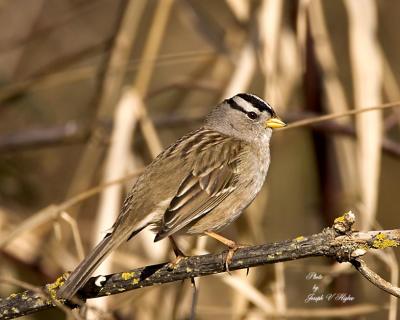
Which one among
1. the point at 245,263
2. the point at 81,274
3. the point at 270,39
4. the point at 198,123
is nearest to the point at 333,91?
the point at 270,39

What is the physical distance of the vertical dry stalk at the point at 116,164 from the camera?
388 cm

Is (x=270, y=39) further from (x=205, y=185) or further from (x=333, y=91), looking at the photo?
(x=205, y=185)

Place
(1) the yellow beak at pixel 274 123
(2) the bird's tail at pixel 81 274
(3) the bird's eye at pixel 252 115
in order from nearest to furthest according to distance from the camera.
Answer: (2) the bird's tail at pixel 81 274, (1) the yellow beak at pixel 274 123, (3) the bird's eye at pixel 252 115

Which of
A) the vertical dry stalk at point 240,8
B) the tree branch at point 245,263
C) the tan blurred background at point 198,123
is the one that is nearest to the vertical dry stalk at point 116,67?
the tan blurred background at point 198,123

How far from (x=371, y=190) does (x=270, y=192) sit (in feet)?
7.67

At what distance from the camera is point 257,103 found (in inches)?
151

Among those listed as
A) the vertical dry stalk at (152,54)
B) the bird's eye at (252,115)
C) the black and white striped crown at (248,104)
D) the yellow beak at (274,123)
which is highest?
the vertical dry stalk at (152,54)

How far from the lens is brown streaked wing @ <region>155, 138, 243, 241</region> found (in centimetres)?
311

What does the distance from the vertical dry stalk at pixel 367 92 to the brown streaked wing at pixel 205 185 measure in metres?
0.70

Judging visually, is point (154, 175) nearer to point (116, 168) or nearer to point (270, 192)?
point (116, 168)

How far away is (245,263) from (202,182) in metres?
0.87

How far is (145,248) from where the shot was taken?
4.48 metres

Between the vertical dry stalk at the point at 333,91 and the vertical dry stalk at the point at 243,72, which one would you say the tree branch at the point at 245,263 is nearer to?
the vertical dry stalk at the point at 243,72

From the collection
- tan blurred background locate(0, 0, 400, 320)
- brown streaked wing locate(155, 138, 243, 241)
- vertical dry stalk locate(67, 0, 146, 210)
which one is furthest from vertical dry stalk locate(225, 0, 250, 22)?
brown streaked wing locate(155, 138, 243, 241)
